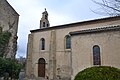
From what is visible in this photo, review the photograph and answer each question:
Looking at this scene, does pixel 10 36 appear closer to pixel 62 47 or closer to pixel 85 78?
pixel 62 47

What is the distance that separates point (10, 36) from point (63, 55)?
7.28 meters

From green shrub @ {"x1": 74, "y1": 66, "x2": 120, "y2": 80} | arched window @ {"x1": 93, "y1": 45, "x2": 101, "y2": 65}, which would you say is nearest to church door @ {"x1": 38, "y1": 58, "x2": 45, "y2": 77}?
arched window @ {"x1": 93, "y1": 45, "x2": 101, "y2": 65}

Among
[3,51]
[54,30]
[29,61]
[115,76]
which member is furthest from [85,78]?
[29,61]

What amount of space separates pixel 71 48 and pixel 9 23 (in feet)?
28.9

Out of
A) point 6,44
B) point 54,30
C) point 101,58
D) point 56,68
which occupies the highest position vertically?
point 54,30

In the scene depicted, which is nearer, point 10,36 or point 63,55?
point 10,36

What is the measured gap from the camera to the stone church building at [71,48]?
595 inches

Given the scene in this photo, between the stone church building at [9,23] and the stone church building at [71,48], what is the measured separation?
4.55m

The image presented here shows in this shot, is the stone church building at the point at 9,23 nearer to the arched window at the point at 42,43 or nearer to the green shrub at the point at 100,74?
the arched window at the point at 42,43

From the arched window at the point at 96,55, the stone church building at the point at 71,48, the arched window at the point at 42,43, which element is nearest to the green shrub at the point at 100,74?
the stone church building at the point at 71,48

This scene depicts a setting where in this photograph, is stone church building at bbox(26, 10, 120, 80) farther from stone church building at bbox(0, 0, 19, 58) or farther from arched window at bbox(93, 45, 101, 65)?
stone church building at bbox(0, 0, 19, 58)


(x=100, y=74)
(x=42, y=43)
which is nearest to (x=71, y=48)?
(x=42, y=43)

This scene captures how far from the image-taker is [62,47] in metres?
21.8

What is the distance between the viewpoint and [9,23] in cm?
2023
